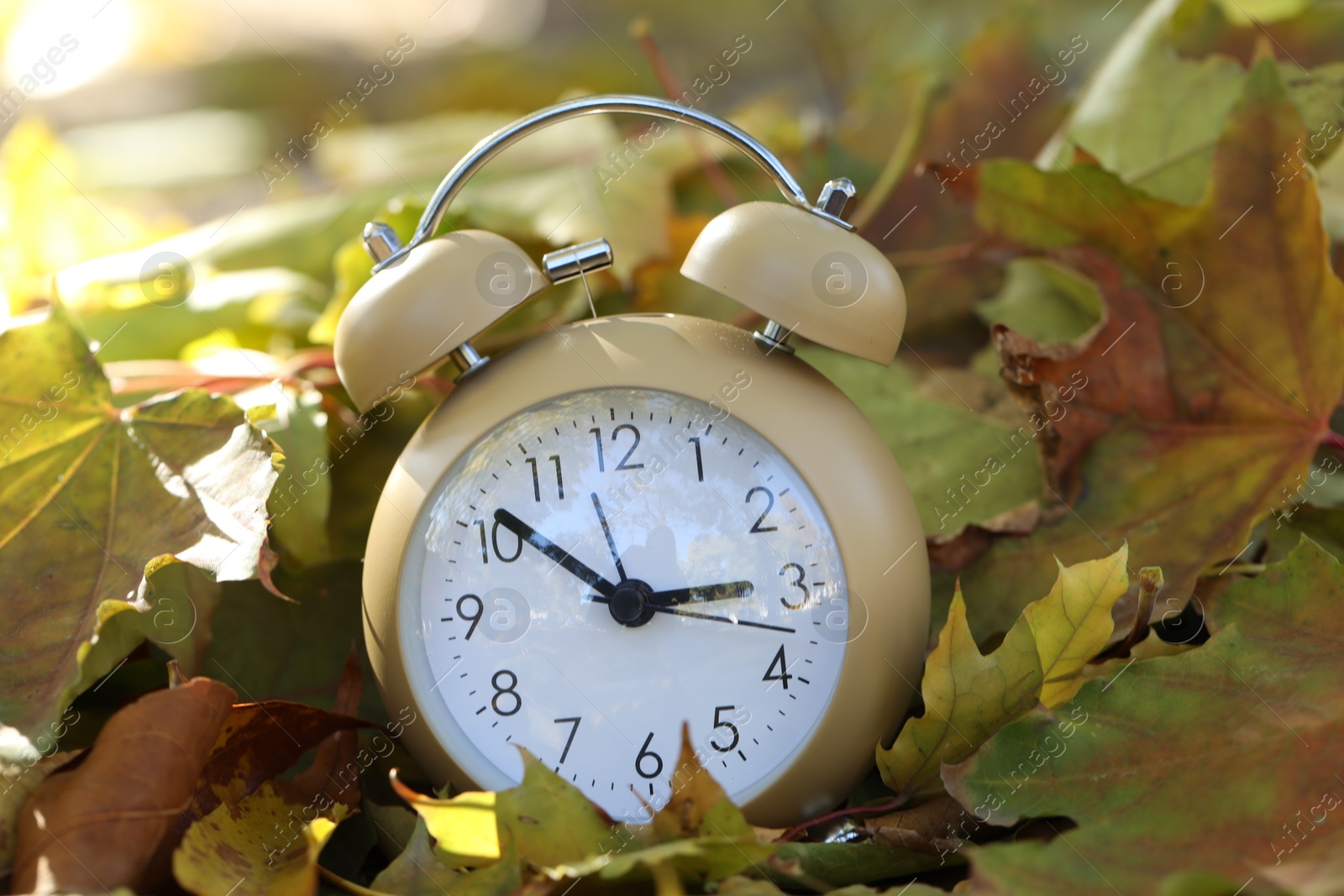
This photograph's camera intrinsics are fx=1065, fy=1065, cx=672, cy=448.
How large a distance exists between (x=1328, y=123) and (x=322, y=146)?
187 cm

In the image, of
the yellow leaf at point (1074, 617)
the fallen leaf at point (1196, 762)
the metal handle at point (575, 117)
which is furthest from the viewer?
the metal handle at point (575, 117)

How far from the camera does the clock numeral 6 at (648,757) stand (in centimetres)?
82

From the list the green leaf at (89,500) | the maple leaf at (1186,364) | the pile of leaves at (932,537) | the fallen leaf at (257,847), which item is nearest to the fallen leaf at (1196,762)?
the pile of leaves at (932,537)

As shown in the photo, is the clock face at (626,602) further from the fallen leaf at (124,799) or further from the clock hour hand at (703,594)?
the fallen leaf at (124,799)

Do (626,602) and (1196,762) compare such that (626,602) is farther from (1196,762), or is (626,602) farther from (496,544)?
(1196,762)

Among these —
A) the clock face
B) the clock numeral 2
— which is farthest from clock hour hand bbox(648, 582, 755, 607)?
the clock numeral 2

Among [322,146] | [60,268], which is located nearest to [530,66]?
[322,146]

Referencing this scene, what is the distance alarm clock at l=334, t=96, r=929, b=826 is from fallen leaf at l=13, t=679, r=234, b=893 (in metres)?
0.16

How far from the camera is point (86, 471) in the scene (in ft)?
3.09

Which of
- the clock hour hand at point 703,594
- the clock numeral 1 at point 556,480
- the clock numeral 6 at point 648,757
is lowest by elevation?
the clock numeral 6 at point 648,757

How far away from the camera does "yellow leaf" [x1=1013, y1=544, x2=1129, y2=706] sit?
0.77 m

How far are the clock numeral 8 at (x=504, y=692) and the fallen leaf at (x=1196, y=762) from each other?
339 mm

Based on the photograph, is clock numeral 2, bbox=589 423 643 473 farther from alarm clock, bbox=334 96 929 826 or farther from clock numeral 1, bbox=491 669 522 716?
clock numeral 1, bbox=491 669 522 716

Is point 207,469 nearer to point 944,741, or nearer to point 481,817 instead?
point 481,817
